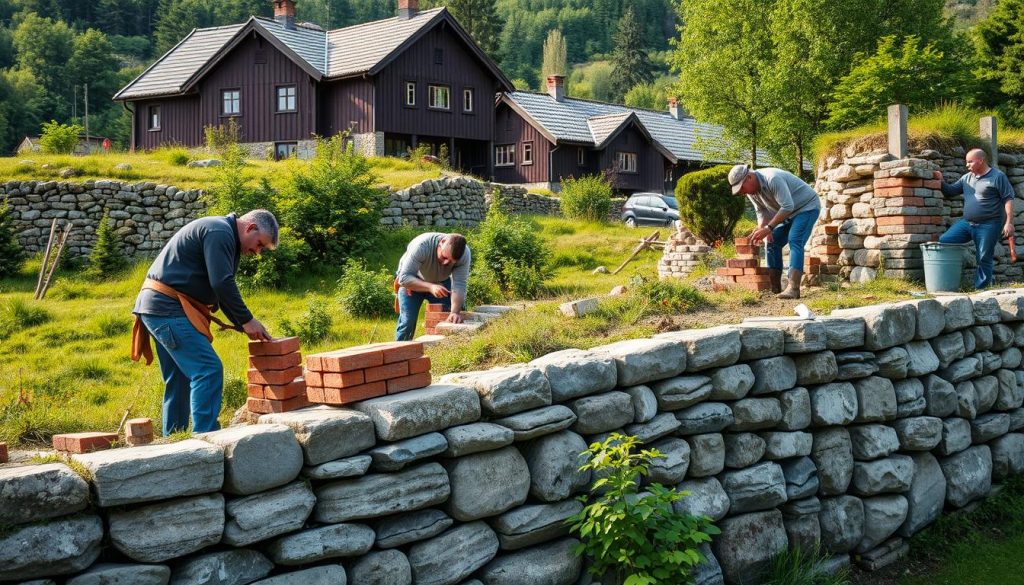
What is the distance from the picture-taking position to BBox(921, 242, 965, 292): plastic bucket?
339 inches

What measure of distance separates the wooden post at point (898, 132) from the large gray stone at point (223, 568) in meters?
8.25

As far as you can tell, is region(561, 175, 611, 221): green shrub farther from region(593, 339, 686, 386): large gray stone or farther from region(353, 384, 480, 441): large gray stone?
region(353, 384, 480, 441): large gray stone

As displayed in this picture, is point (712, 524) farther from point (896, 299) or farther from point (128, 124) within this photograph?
point (128, 124)

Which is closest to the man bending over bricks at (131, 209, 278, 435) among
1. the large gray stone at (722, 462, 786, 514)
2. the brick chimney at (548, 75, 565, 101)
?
the large gray stone at (722, 462, 786, 514)

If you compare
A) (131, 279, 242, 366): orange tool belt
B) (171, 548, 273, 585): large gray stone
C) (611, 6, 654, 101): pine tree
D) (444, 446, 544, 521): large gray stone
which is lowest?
(171, 548, 273, 585): large gray stone

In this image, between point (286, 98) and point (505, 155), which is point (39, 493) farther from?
point (505, 155)

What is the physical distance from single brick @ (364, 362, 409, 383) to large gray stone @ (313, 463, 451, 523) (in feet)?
1.48

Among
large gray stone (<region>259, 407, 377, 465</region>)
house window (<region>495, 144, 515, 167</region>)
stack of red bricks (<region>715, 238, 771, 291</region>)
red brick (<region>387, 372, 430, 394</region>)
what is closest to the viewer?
large gray stone (<region>259, 407, 377, 465</region>)

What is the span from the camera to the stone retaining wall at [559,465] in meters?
3.16

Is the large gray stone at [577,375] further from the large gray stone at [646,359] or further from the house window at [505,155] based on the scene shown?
the house window at [505,155]

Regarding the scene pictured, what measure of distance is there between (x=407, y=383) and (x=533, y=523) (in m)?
0.90

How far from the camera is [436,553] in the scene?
386 centimetres

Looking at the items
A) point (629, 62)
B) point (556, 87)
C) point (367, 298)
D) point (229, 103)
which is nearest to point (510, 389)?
point (367, 298)

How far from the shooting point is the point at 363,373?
3963 millimetres
